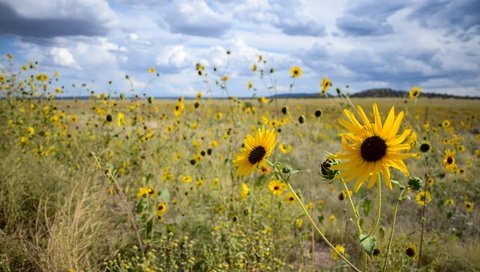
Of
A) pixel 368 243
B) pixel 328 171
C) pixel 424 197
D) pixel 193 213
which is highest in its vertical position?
pixel 328 171

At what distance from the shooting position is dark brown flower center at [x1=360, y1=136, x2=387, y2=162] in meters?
1.33

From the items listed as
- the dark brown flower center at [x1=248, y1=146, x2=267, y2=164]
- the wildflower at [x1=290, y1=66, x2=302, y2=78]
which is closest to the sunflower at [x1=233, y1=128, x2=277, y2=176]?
the dark brown flower center at [x1=248, y1=146, x2=267, y2=164]

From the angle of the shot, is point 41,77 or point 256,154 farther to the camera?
point 41,77

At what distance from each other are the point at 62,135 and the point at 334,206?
4.24 meters

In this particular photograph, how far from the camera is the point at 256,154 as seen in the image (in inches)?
71.0

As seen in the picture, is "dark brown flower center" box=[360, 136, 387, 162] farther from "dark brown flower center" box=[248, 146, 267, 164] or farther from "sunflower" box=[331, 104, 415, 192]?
"dark brown flower center" box=[248, 146, 267, 164]

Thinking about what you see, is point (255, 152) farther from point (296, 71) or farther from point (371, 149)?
point (296, 71)

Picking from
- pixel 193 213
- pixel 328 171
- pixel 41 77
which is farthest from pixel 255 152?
pixel 41 77

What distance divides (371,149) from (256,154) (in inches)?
23.8

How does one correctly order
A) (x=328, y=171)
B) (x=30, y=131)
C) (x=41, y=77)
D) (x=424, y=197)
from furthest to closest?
1. (x=41, y=77)
2. (x=30, y=131)
3. (x=424, y=197)
4. (x=328, y=171)

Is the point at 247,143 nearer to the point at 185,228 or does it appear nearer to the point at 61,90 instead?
the point at 185,228

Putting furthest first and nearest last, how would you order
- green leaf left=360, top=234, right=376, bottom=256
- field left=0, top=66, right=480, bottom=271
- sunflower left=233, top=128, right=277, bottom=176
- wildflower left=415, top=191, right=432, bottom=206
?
field left=0, top=66, right=480, bottom=271
wildflower left=415, top=191, right=432, bottom=206
sunflower left=233, top=128, right=277, bottom=176
green leaf left=360, top=234, right=376, bottom=256

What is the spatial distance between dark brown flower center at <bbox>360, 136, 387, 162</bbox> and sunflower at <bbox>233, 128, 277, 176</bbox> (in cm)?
47

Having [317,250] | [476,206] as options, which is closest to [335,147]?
[476,206]
